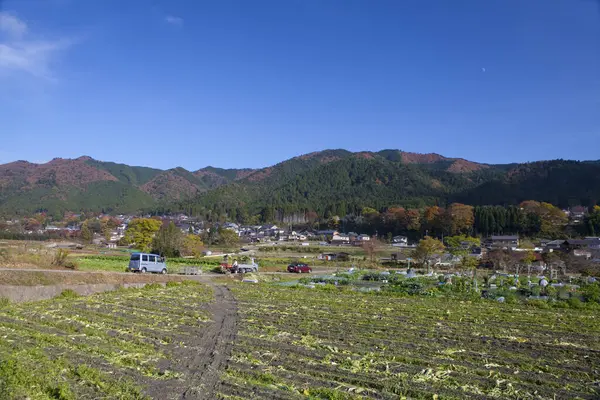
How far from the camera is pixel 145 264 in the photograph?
91.3 feet

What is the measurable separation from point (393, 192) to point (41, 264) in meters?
164

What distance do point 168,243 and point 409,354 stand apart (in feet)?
135

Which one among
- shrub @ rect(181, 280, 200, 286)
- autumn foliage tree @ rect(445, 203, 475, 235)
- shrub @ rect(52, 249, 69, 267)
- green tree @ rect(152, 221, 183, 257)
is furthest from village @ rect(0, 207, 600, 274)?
shrub @ rect(52, 249, 69, 267)

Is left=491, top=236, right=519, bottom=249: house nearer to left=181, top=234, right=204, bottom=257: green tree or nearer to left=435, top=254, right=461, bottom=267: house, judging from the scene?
left=435, top=254, right=461, bottom=267: house

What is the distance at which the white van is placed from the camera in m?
27.5

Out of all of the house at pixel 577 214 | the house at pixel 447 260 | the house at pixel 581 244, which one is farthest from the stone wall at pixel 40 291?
the house at pixel 577 214

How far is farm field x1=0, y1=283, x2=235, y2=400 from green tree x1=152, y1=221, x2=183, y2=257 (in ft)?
104

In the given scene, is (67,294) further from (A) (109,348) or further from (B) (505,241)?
(B) (505,241)

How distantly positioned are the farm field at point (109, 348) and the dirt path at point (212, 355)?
0.02 metres

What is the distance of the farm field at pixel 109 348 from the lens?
6902mm

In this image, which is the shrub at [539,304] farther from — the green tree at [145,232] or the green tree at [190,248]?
the green tree at [145,232]

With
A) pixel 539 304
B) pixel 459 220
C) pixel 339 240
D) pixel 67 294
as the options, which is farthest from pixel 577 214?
pixel 67 294

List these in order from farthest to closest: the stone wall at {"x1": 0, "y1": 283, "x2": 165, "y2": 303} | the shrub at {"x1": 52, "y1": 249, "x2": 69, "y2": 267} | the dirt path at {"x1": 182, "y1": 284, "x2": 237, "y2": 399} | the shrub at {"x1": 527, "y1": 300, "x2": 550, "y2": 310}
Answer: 1. the shrub at {"x1": 52, "y1": 249, "x2": 69, "y2": 267}
2. the shrub at {"x1": 527, "y1": 300, "x2": 550, "y2": 310}
3. the stone wall at {"x1": 0, "y1": 283, "x2": 165, "y2": 303}
4. the dirt path at {"x1": 182, "y1": 284, "x2": 237, "y2": 399}

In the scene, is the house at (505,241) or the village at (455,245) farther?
the house at (505,241)
